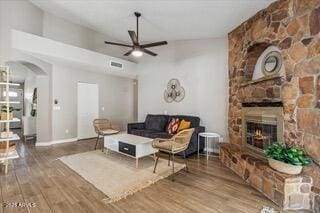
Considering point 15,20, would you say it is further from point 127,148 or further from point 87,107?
point 127,148

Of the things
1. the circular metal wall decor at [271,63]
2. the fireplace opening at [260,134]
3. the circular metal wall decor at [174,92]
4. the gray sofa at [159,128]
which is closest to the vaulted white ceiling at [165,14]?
the circular metal wall decor at [271,63]

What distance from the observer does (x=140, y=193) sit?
8.48 feet

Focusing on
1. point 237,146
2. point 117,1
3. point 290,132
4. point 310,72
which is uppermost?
point 117,1

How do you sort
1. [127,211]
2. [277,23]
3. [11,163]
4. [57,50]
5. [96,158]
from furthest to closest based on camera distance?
[57,50] → [96,158] → [11,163] → [277,23] → [127,211]

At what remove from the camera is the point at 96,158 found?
4176 mm

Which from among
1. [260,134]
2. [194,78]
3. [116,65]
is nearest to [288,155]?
[260,134]

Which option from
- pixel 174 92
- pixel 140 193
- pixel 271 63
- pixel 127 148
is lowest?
pixel 140 193

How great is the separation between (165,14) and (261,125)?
3024mm

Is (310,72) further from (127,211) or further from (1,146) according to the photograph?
(1,146)

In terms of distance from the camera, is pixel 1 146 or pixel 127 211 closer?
pixel 127 211

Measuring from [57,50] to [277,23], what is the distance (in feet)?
16.2

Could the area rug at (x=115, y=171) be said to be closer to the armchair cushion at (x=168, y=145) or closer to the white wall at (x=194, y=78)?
the armchair cushion at (x=168, y=145)

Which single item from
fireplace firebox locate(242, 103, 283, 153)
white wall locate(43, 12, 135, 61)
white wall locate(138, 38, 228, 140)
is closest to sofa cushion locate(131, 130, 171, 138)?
white wall locate(138, 38, 228, 140)

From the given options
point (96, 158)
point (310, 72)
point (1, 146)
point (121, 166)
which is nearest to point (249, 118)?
point (310, 72)
